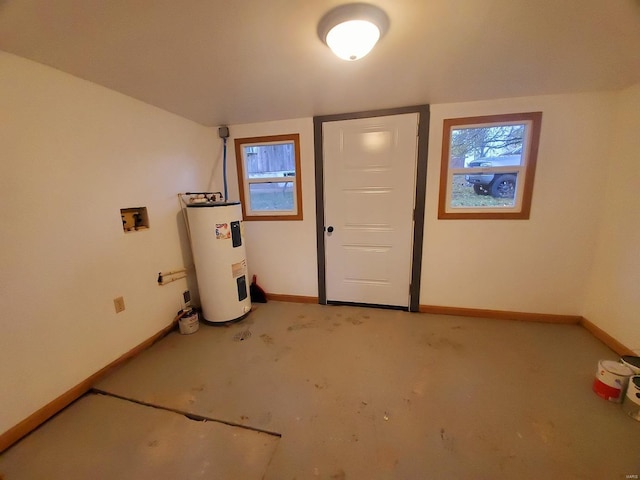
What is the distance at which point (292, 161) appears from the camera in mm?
2838

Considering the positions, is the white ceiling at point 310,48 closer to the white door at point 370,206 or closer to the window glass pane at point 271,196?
the white door at point 370,206

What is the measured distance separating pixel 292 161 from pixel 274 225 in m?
0.78

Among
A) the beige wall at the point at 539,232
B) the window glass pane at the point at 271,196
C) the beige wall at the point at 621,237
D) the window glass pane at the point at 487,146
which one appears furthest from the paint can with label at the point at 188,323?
the beige wall at the point at 621,237

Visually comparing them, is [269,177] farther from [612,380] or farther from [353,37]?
[612,380]

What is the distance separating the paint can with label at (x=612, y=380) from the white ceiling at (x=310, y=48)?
190 cm

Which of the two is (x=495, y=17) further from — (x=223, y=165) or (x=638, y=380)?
(x=223, y=165)

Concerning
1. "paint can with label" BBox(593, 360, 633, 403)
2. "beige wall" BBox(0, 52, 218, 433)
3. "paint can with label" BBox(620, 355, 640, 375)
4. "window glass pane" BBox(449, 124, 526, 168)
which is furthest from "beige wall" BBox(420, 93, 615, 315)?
"beige wall" BBox(0, 52, 218, 433)

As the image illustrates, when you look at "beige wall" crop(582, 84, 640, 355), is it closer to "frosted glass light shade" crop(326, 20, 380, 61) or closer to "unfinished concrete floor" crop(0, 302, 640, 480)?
"unfinished concrete floor" crop(0, 302, 640, 480)

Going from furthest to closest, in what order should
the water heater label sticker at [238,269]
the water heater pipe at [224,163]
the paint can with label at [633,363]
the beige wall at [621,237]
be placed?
the water heater pipe at [224,163] < the water heater label sticker at [238,269] < the beige wall at [621,237] < the paint can with label at [633,363]

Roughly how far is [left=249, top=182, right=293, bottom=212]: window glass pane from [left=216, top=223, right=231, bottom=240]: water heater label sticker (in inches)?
27.8

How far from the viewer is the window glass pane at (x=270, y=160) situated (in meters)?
2.85

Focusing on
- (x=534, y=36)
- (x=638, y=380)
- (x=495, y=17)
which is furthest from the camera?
(x=638, y=380)

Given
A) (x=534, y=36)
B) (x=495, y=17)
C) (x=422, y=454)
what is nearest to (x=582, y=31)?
(x=534, y=36)

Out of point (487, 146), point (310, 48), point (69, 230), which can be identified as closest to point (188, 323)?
point (69, 230)
